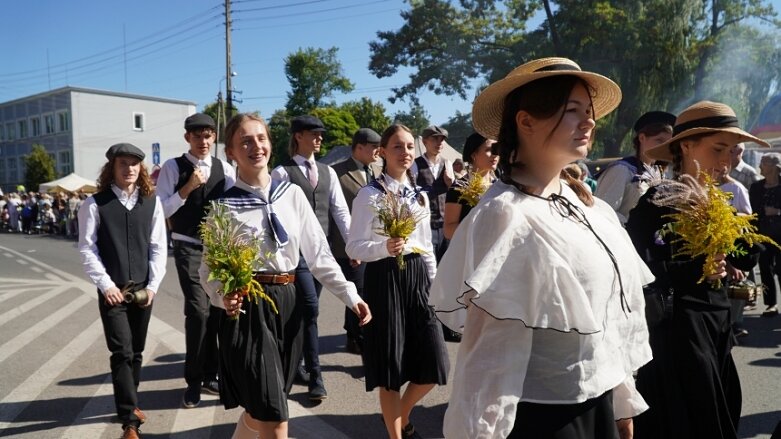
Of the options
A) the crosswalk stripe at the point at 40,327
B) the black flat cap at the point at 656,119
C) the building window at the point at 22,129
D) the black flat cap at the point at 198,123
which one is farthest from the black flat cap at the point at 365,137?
the building window at the point at 22,129

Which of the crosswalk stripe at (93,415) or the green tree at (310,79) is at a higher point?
the green tree at (310,79)

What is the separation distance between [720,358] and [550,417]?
148cm

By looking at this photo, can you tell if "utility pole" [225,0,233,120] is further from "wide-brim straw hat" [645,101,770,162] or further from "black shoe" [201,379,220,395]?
"wide-brim straw hat" [645,101,770,162]

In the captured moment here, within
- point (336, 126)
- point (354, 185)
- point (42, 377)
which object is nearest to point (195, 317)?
point (42, 377)

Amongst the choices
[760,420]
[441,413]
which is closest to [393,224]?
[441,413]

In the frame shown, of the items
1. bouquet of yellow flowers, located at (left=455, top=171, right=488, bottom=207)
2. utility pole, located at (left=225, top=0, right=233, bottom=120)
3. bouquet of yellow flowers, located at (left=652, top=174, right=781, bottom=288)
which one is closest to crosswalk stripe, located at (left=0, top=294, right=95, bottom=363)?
bouquet of yellow flowers, located at (left=455, top=171, right=488, bottom=207)

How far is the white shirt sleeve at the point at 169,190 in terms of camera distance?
5172 millimetres

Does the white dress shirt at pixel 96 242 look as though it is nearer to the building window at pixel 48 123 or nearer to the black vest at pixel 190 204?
the black vest at pixel 190 204

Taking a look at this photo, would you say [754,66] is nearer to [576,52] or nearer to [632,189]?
[576,52]

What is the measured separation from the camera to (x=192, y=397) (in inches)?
197

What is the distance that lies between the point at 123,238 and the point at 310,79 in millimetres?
54371

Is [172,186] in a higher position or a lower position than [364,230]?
higher

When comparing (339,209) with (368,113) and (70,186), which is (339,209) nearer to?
(70,186)

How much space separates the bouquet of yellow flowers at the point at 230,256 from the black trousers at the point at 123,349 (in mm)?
1722
